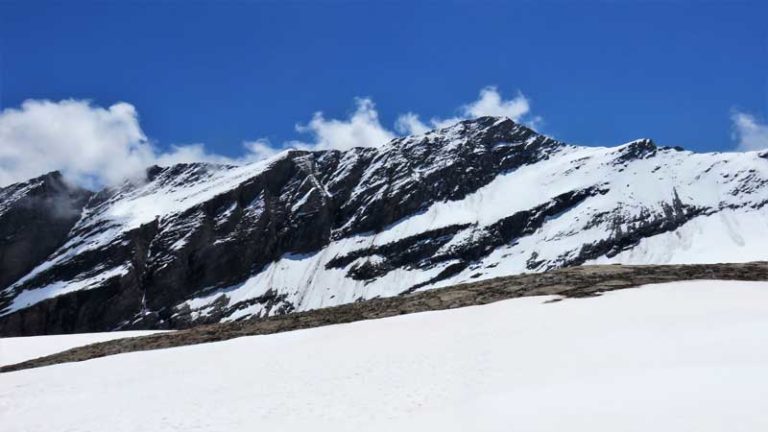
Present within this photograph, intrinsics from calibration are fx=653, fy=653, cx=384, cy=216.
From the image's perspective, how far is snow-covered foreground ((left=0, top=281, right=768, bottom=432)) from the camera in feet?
43.1

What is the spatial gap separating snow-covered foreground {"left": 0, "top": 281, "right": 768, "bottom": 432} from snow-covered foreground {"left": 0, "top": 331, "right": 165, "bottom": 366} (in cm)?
580

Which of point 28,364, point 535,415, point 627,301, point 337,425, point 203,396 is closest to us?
point 535,415

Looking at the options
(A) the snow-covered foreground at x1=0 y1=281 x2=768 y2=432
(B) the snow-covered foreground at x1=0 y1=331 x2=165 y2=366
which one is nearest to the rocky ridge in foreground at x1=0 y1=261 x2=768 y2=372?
(A) the snow-covered foreground at x1=0 y1=281 x2=768 y2=432

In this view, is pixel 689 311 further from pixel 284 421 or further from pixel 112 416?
pixel 112 416

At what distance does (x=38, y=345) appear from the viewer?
30.4m

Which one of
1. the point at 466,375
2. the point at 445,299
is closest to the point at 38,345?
the point at 445,299

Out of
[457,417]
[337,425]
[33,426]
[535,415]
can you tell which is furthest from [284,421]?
[33,426]

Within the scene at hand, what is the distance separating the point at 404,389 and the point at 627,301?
10.4 m

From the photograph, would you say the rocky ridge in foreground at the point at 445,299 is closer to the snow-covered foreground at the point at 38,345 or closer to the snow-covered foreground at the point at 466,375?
the snow-covered foreground at the point at 466,375

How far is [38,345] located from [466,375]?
74.9ft

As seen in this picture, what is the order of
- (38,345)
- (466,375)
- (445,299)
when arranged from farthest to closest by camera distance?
(38,345) < (445,299) < (466,375)

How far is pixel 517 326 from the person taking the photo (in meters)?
21.2

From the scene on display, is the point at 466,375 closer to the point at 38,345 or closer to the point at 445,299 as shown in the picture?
the point at 445,299

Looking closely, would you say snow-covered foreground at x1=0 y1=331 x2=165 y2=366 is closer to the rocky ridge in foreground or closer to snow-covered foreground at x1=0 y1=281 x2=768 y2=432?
the rocky ridge in foreground
